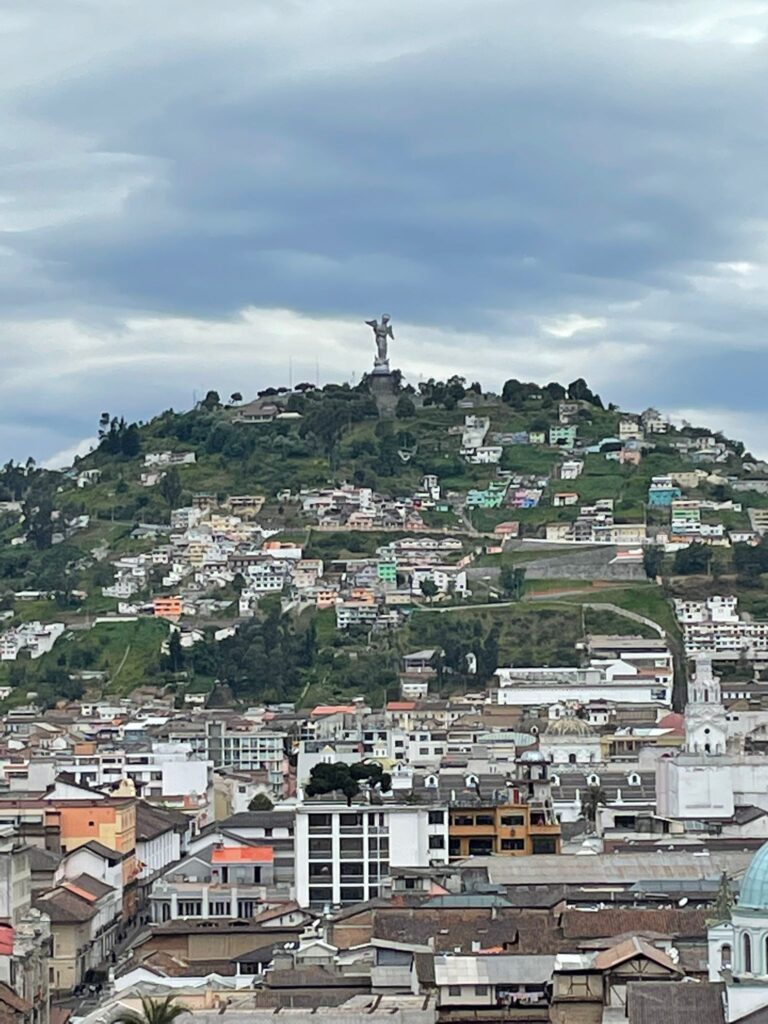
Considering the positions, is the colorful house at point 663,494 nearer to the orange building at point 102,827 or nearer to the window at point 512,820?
the orange building at point 102,827

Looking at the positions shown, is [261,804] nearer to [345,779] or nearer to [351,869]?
[345,779]

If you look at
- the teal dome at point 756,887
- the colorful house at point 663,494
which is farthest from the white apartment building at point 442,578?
the teal dome at point 756,887

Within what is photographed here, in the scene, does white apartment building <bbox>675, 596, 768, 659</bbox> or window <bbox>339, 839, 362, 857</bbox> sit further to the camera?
white apartment building <bbox>675, 596, 768, 659</bbox>

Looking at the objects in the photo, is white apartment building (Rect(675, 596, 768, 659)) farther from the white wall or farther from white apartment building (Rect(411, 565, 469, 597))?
the white wall

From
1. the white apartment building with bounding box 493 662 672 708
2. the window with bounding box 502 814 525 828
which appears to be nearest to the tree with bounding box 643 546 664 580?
the white apartment building with bounding box 493 662 672 708

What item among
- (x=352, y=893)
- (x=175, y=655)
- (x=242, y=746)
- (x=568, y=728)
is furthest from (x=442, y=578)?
(x=352, y=893)

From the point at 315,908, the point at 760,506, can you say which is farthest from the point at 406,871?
the point at 760,506
